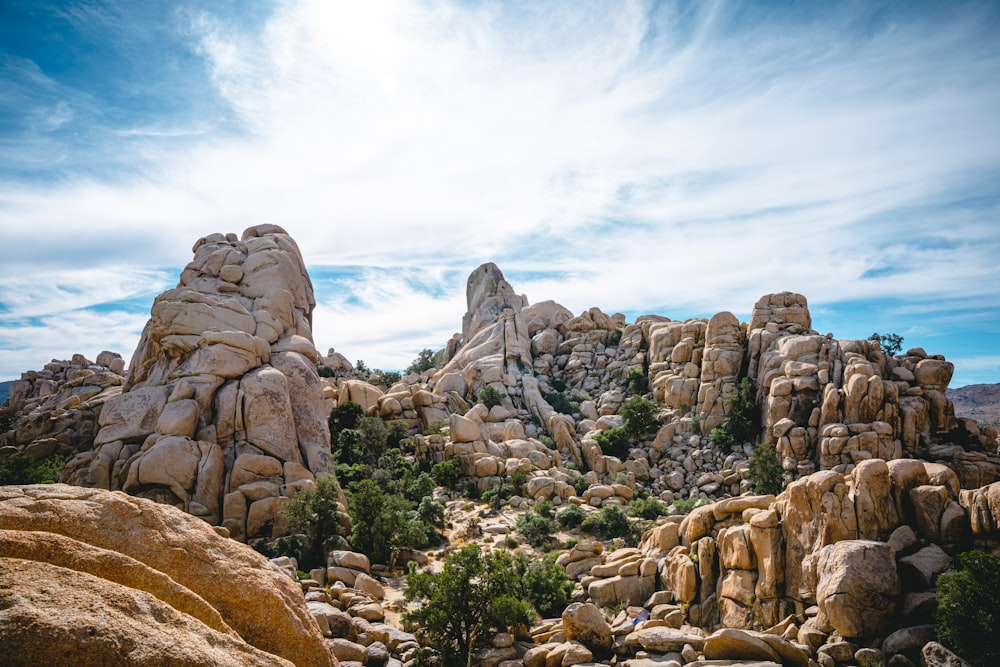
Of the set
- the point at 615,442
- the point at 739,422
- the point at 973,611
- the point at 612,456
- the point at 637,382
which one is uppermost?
the point at 637,382

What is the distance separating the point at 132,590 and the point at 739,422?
163 ft

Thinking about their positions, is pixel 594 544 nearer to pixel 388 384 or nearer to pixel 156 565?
pixel 156 565

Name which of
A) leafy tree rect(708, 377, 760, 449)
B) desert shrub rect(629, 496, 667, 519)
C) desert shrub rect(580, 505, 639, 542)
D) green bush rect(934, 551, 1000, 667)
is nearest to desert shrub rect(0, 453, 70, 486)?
desert shrub rect(580, 505, 639, 542)

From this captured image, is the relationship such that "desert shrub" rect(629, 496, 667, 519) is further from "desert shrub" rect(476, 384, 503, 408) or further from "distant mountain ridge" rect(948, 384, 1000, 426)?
"distant mountain ridge" rect(948, 384, 1000, 426)

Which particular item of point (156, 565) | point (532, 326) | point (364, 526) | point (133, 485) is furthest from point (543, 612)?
point (532, 326)

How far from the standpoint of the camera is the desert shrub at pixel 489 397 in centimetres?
5728

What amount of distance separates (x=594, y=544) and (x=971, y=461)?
2603 centimetres

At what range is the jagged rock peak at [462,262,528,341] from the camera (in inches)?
3290

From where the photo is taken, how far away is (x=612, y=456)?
50469 millimetres

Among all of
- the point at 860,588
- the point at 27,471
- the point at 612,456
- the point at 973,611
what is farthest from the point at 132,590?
the point at 612,456

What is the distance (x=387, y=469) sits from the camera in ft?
141

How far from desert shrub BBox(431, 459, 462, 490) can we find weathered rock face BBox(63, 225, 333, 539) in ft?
34.7

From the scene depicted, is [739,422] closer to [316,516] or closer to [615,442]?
[615,442]

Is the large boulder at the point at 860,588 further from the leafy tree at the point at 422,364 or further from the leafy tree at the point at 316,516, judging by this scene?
the leafy tree at the point at 422,364
